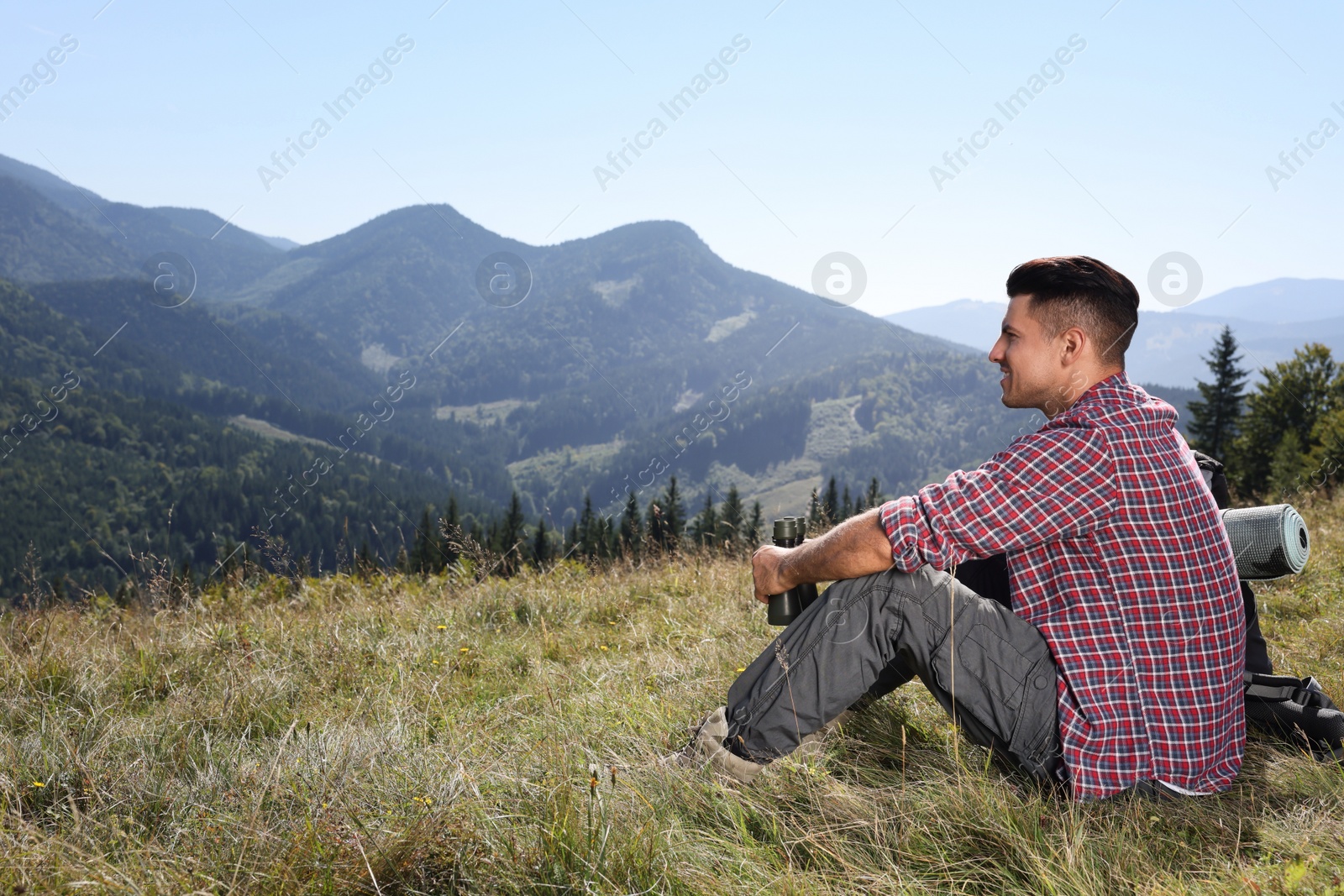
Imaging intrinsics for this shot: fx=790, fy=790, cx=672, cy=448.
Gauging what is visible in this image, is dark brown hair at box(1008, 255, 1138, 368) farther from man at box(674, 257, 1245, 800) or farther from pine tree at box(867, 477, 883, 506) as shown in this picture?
pine tree at box(867, 477, 883, 506)

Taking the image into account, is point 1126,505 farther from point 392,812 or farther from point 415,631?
point 415,631

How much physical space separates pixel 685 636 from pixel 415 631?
1.81 m

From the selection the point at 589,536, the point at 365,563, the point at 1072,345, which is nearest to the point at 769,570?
the point at 1072,345

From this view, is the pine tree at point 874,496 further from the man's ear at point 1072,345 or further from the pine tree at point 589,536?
the man's ear at point 1072,345

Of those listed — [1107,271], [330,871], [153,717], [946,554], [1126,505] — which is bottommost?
[153,717]

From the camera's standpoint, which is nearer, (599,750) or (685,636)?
(599,750)

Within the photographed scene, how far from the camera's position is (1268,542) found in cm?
262

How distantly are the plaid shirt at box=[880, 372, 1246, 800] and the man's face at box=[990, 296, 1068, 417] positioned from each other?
5.9 inches

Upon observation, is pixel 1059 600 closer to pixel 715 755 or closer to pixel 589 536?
pixel 715 755

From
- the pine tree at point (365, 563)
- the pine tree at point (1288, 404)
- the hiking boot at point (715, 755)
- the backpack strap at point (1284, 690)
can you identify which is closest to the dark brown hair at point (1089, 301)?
the backpack strap at point (1284, 690)

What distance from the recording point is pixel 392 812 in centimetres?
230

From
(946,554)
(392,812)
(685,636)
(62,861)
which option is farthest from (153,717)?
(946,554)

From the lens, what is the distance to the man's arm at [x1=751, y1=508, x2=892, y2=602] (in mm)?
2486

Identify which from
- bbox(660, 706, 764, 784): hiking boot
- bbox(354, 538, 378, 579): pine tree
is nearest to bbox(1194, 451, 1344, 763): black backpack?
bbox(660, 706, 764, 784): hiking boot
